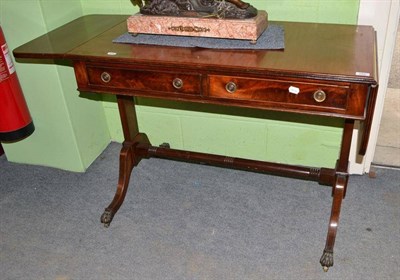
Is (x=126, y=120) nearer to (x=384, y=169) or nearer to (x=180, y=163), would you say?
(x=180, y=163)

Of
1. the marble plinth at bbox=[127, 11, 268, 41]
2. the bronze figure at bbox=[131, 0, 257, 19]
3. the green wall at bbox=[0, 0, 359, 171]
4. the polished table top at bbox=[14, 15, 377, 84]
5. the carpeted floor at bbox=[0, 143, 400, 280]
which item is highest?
the bronze figure at bbox=[131, 0, 257, 19]

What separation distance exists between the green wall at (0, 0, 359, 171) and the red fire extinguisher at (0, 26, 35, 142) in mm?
104

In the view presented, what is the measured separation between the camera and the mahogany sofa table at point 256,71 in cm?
146

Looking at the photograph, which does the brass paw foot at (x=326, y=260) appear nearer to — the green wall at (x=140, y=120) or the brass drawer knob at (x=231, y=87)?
the green wall at (x=140, y=120)

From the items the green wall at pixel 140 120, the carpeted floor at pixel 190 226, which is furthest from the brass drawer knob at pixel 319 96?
the carpeted floor at pixel 190 226

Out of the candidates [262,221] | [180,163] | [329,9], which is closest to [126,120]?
[180,163]

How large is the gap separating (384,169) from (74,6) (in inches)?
75.6

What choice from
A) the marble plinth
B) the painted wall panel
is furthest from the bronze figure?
the painted wall panel

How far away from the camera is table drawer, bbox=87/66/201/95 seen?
1623 millimetres

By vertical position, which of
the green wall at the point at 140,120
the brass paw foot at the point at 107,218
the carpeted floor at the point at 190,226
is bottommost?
the carpeted floor at the point at 190,226

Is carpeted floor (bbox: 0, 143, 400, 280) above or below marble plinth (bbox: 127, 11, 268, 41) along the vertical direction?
below

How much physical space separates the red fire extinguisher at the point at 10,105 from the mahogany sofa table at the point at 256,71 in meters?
0.31

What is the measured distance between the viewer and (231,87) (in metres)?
1.57

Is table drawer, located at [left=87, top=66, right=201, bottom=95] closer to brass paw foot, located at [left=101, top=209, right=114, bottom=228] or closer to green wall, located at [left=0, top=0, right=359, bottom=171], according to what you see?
green wall, located at [left=0, top=0, right=359, bottom=171]
